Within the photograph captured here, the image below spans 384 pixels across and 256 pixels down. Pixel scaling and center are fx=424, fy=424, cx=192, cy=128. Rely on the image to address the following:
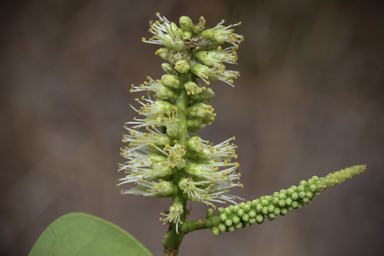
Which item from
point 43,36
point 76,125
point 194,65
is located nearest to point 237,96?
point 76,125

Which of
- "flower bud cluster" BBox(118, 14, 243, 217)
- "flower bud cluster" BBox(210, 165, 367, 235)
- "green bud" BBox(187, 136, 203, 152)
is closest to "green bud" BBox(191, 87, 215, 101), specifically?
"flower bud cluster" BBox(118, 14, 243, 217)

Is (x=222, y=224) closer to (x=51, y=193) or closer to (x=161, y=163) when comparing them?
(x=161, y=163)

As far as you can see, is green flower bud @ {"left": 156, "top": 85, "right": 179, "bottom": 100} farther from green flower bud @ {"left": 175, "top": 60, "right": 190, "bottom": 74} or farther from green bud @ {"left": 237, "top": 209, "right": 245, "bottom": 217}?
green bud @ {"left": 237, "top": 209, "right": 245, "bottom": 217}

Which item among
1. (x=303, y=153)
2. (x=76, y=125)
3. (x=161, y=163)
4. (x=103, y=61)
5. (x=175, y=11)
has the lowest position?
(x=161, y=163)

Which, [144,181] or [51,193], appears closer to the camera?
[144,181]

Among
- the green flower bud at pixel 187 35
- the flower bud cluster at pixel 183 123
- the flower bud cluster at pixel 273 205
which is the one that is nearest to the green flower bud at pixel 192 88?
the flower bud cluster at pixel 183 123

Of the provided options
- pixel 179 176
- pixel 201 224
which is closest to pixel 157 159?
pixel 179 176

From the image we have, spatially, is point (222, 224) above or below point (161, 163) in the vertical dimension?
below
